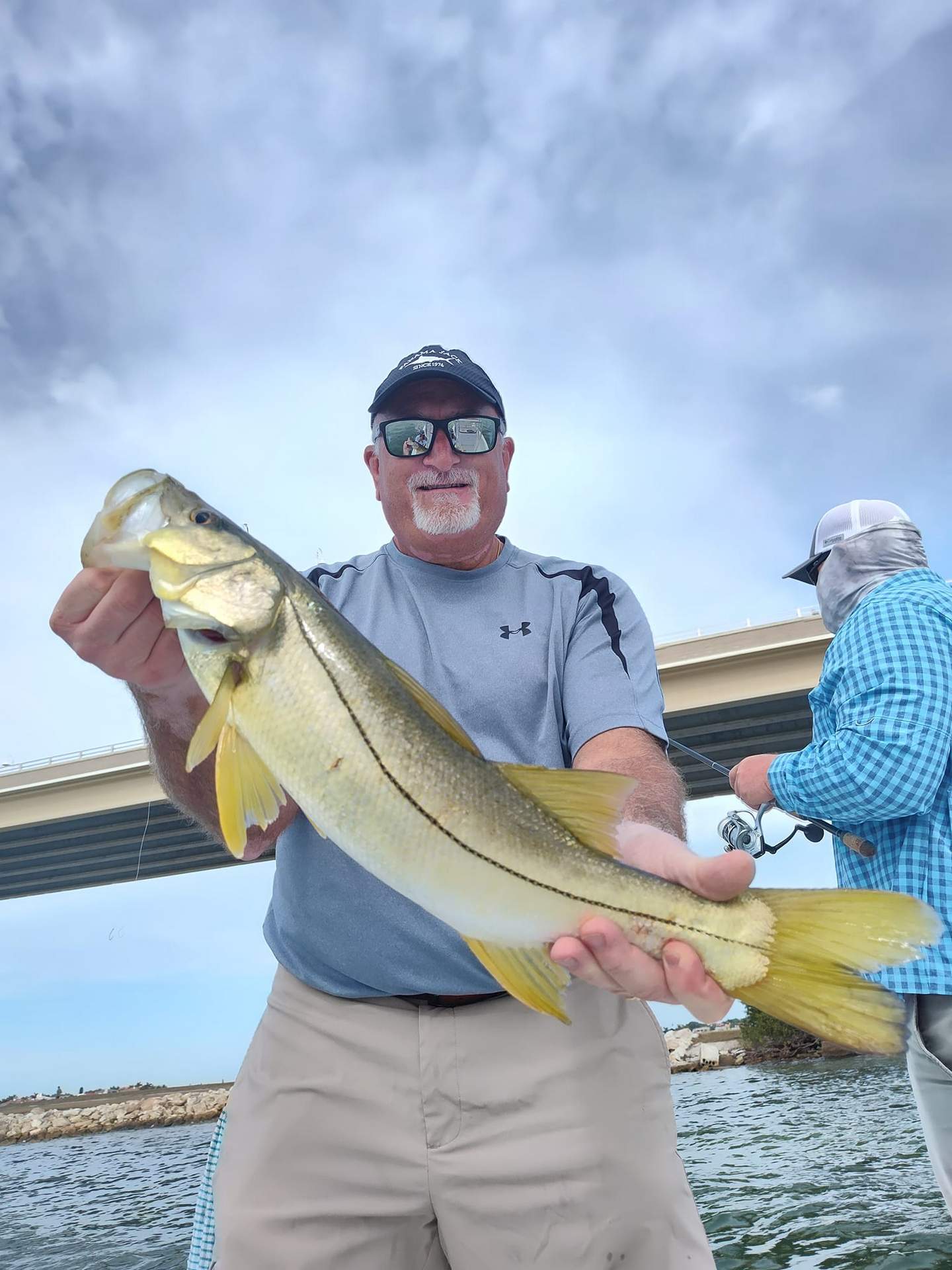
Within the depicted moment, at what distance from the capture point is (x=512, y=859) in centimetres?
210

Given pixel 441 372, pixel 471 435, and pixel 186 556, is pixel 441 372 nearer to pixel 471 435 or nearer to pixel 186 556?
pixel 471 435

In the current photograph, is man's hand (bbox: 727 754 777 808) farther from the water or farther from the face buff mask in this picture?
the water

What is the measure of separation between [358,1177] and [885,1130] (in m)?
11.9

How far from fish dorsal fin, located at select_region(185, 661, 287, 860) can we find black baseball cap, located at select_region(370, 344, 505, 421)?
2007 mm

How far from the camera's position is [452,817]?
2.10 m

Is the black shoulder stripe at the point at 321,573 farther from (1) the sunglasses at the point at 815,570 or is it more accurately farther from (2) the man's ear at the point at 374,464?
(1) the sunglasses at the point at 815,570

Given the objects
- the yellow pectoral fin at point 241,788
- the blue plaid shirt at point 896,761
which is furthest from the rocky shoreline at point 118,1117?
the yellow pectoral fin at point 241,788

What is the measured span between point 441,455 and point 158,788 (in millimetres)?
24868

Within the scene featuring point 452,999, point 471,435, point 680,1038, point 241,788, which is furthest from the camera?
point 680,1038

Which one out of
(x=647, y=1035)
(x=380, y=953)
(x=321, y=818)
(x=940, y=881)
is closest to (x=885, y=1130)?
(x=940, y=881)

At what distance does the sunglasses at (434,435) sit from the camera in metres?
3.73

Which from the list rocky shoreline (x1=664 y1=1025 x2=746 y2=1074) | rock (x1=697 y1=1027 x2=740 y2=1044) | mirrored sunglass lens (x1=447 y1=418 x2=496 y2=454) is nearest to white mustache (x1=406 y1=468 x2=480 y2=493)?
mirrored sunglass lens (x1=447 y1=418 x2=496 y2=454)

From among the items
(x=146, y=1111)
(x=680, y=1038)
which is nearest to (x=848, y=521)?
(x=680, y=1038)

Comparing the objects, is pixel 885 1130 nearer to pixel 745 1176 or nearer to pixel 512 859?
pixel 745 1176
